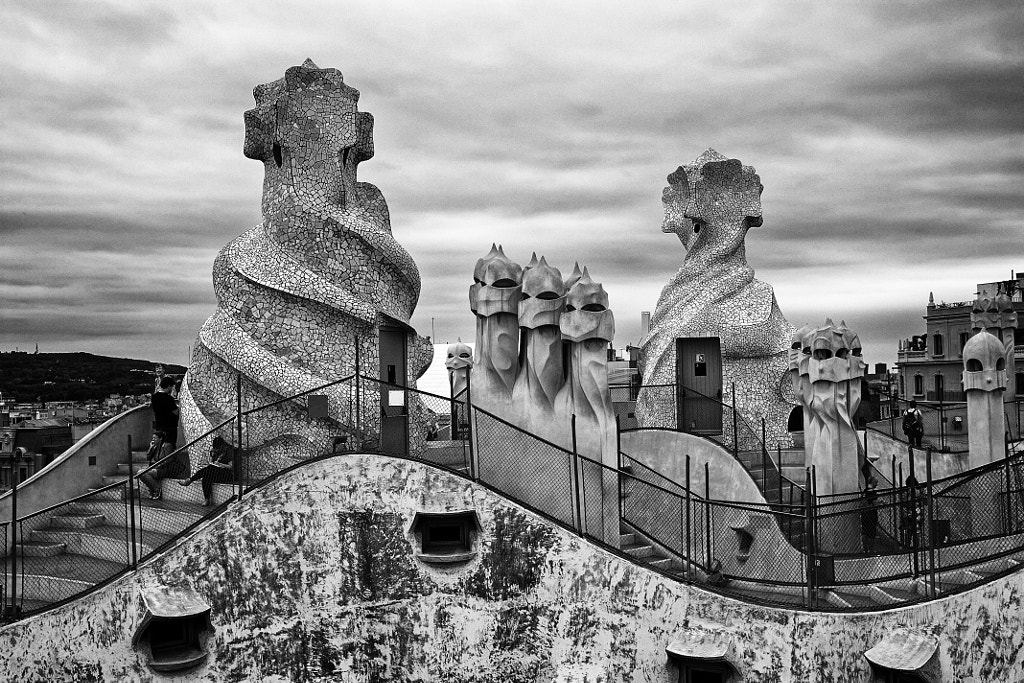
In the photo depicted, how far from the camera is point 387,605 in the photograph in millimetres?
11352

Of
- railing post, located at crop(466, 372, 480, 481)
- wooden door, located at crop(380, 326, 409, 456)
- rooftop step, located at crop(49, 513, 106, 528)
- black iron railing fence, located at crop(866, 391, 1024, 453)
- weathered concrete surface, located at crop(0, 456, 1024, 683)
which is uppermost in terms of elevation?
wooden door, located at crop(380, 326, 409, 456)

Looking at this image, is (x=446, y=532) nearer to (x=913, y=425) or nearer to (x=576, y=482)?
(x=576, y=482)

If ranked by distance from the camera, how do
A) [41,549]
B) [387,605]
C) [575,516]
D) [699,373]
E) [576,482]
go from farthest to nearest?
1. [699,373]
2. [41,549]
3. [575,516]
4. [576,482]
5. [387,605]

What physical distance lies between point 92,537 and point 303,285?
4.28 m

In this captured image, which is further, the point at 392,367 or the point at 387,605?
the point at 392,367

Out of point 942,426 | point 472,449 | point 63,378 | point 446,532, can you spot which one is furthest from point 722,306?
point 63,378

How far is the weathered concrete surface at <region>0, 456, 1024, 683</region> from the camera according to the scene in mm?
10711

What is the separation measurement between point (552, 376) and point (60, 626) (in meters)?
5.99

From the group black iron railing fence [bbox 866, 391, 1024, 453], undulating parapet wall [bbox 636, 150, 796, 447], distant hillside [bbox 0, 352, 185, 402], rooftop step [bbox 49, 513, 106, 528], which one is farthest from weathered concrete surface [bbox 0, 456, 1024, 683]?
distant hillside [bbox 0, 352, 185, 402]

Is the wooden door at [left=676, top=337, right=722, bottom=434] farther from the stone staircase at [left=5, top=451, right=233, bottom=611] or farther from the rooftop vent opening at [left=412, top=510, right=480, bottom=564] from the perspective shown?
the stone staircase at [left=5, top=451, right=233, bottom=611]

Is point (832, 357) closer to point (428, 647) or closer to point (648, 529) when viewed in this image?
point (648, 529)

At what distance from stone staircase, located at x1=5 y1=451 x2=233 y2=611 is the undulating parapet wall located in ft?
33.7

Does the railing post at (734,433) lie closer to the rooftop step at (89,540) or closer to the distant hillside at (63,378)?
the rooftop step at (89,540)

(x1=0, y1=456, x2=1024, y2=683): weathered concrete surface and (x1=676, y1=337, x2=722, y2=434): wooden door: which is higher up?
Result: (x1=676, y1=337, x2=722, y2=434): wooden door
